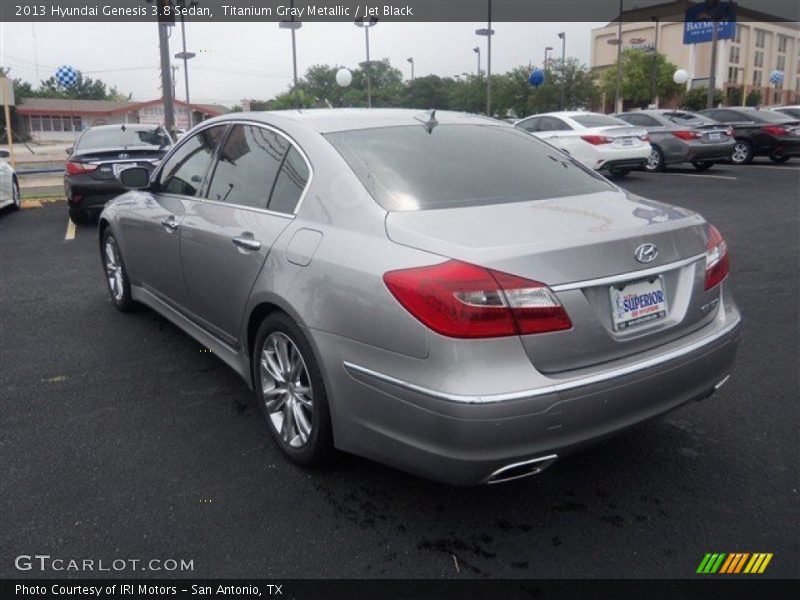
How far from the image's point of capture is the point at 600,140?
15.2 m

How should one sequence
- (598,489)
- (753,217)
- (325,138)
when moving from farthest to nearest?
(753,217)
(325,138)
(598,489)

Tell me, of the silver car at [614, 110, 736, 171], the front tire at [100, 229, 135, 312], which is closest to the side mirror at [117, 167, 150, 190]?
the front tire at [100, 229, 135, 312]

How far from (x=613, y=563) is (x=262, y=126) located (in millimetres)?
2632

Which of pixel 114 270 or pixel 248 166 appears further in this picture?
pixel 114 270

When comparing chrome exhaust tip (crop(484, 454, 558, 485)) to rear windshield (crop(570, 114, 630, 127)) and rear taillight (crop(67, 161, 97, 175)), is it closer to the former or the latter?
rear taillight (crop(67, 161, 97, 175))

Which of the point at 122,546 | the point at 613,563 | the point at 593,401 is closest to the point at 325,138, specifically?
the point at 593,401

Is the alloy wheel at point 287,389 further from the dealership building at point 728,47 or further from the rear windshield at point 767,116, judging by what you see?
the dealership building at point 728,47

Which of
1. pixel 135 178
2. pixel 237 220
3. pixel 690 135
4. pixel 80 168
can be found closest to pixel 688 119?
pixel 690 135

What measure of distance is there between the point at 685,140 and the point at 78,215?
13.3 meters

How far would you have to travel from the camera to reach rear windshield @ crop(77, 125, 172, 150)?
11.1 m

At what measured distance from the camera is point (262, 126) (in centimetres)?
376

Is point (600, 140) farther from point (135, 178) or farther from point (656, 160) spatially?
point (135, 178)

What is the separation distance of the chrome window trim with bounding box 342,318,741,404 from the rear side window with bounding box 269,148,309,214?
3.03 feet
